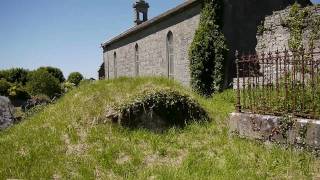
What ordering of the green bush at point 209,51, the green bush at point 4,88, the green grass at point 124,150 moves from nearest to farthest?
the green grass at point 124,150 → the green bush at point 209,51 → the green bush at point 4,88

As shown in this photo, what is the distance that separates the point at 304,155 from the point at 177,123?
11.3 feet

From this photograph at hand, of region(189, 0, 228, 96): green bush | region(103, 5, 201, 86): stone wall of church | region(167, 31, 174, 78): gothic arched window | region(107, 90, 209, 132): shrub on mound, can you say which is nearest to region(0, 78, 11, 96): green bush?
region(103, 5, 201, 86): stone wall of church

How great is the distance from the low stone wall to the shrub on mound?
1443mm

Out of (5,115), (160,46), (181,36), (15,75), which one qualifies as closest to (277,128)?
(5,115)

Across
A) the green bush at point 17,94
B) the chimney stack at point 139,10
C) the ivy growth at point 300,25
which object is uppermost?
the chimney stack at point 139,10

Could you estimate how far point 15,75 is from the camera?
3534 centimetres

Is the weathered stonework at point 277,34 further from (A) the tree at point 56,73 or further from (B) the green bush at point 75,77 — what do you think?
(B) the green bush at point 75,77

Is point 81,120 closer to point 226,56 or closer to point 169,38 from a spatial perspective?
point 226,56

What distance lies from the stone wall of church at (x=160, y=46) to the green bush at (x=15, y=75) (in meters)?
11.1

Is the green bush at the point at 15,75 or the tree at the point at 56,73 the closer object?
the green bush at the point at 15,75

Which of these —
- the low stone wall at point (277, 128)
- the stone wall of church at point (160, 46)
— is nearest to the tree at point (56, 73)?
the stone wall of church at point (160, 46)

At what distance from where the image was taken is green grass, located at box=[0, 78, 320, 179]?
6.40m

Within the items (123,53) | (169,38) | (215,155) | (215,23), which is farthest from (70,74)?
(215,155)

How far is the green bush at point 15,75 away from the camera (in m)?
35.0
